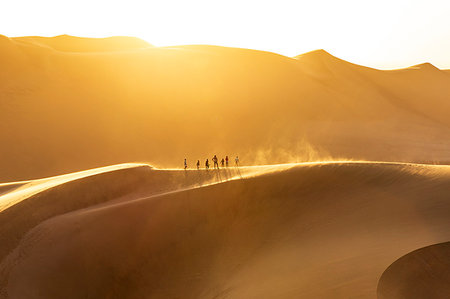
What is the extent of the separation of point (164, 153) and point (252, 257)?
16993 mm

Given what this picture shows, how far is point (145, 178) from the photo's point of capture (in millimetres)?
11258

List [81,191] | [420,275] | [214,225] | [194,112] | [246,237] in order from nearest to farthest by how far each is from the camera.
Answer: [420,275] → [246,237] → [214,225] → [81,191] → [194,112]

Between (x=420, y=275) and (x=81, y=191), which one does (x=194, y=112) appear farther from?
(x=420, y=275)

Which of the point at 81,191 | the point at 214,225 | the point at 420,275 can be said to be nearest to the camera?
the point at 420,275

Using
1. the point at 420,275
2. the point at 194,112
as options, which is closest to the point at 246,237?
the point at 420,275

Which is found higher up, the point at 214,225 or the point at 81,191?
the point at 81,191

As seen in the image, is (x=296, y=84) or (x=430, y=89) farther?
(x=430, y=89)

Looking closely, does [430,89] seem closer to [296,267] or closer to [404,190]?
[404,190]

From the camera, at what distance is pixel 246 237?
8656 mm

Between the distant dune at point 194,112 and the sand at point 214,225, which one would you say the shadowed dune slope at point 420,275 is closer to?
the sand at point 214,225

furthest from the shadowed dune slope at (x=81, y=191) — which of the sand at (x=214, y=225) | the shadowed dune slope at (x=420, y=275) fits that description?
the shadowed dune slope at (x=420, y=275)

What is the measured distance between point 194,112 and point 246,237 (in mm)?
20523

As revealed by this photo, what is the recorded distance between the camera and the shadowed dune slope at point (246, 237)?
661 centimetres

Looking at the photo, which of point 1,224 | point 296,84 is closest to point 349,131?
point 296,84
